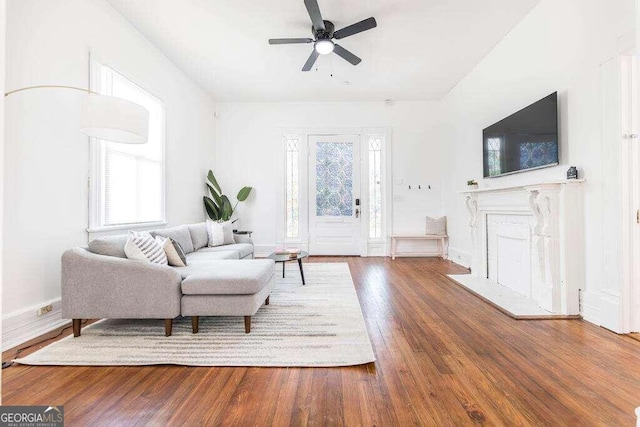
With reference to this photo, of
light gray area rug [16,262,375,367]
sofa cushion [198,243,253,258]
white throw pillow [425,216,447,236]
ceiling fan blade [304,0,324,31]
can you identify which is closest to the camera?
light gray area rug [16,262,375,367]

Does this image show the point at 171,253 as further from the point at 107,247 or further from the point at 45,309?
the point at 45,309

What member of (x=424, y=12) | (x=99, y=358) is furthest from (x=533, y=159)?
(x=99, y=358)

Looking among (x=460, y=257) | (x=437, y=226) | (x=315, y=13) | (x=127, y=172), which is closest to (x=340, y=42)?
(x=315, y=13)

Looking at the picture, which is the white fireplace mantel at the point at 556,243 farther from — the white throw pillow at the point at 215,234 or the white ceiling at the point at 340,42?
the white throw pillow at the point at 215,234

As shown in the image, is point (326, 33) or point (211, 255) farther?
point (211, 255)

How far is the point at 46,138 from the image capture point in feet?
8.70

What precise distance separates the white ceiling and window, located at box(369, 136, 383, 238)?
106 centimetres

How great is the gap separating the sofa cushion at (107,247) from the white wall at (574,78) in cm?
400

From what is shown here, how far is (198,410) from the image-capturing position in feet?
5.34

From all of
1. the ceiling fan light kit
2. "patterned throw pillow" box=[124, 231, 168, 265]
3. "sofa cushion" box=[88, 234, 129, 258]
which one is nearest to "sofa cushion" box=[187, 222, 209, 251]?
"patterned throw pillow" box=[124, 231, 168, 265]

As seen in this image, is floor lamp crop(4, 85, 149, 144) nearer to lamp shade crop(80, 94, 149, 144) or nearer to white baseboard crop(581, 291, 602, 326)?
lamp shade crop(80, 94, 149, 144)

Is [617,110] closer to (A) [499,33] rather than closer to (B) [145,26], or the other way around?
(A) [499,33]

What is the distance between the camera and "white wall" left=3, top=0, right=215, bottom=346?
94.3 inches

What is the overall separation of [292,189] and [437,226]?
289cm
